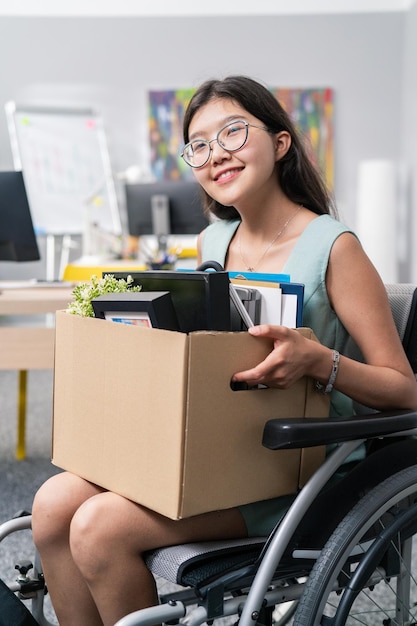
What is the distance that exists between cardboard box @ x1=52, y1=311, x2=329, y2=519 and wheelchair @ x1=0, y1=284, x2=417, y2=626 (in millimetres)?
55

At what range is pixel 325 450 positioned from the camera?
1.19 m

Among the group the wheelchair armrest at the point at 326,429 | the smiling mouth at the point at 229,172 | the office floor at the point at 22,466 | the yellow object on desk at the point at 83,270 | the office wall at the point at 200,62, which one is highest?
the office wall at the point at 200,62

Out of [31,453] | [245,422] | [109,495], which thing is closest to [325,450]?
[245,422]

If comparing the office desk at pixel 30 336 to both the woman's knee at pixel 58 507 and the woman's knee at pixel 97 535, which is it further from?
the woman's knee at pixel 97 535

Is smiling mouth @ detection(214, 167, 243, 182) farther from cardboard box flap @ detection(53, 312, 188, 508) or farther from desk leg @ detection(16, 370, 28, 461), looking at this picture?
desk leg @ detection(16, 370, 28, 461)

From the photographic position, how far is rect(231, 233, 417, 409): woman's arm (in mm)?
1156

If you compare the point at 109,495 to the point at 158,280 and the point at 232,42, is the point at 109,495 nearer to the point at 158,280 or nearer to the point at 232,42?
the point at 158,280

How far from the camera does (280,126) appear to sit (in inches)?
54.1

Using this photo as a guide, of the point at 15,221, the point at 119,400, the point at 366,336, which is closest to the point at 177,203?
the point at 15,221

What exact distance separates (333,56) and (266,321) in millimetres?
5978

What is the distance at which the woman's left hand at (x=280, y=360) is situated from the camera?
1.02m

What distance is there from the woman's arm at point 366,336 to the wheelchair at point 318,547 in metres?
0.04

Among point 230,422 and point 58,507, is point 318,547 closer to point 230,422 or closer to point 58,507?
point 230,422

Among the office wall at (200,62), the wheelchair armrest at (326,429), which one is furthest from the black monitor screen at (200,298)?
the office wall at (200,62)
